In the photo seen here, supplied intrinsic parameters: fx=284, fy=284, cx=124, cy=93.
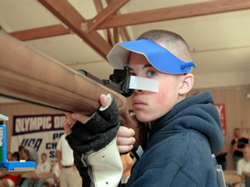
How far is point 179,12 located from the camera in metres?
4.29

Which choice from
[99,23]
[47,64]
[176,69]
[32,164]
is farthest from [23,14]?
[47,64]

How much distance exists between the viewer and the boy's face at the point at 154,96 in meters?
0.94

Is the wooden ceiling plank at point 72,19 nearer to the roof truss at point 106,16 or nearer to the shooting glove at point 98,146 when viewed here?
the roof truss at point 106,16

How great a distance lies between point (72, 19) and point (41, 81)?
4063 millimetres

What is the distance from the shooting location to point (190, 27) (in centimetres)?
566

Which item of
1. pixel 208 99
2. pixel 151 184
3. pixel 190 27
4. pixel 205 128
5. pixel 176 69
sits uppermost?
pixel 190 27

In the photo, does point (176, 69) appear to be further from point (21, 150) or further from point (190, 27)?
point (21, 150)

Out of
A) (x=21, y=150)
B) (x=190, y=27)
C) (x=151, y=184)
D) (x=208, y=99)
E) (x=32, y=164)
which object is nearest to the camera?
(x=151, y=184)

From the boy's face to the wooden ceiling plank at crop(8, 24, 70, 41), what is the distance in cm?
428

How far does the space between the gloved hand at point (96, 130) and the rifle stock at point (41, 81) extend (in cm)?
4

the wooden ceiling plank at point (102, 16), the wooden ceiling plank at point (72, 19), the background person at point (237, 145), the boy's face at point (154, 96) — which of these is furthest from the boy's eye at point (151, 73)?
the background person at point (237, 145)

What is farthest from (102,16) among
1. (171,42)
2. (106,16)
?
(171,42)

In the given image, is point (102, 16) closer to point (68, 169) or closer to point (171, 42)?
Result: point (68, 169)

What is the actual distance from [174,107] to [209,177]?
10.1 inches
